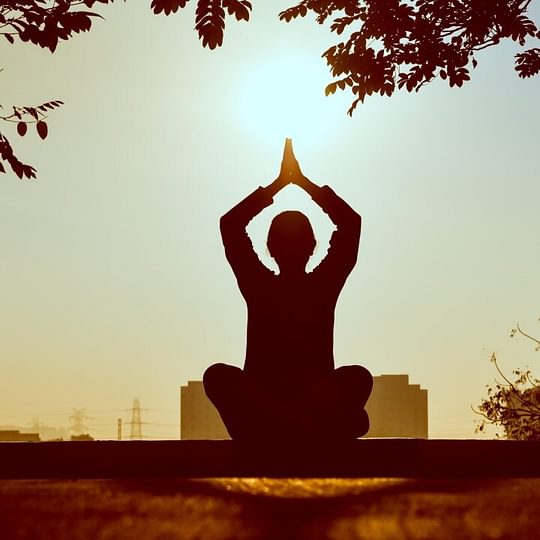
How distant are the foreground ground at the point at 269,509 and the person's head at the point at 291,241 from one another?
13.0 ft

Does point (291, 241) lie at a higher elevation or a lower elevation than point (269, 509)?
higher

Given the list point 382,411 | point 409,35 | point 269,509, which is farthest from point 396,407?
point 269,509

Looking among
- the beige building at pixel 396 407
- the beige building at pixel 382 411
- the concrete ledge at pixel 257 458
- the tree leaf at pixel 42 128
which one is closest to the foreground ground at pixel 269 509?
the concrete ledge at pixel 257 458

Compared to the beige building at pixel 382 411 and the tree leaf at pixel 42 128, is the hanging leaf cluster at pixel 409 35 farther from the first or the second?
the beige building at pixel 382 411

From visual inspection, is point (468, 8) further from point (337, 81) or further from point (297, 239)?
point (297, 239)

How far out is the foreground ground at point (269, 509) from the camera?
3.93 ft

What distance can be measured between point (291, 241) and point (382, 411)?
552 ft

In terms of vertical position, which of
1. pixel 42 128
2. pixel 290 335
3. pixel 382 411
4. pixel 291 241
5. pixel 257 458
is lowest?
pixel 382 411

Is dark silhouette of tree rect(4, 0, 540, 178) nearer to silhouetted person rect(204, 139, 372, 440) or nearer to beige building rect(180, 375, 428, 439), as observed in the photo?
silhouetted person rect(204, 139, 372, 440)

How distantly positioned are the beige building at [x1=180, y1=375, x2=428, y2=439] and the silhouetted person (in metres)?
157

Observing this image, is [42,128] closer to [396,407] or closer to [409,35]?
[409,35]

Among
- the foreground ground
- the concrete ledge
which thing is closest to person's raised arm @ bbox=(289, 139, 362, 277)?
the concrete ledge

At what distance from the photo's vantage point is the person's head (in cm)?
566

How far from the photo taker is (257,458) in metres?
4.20
